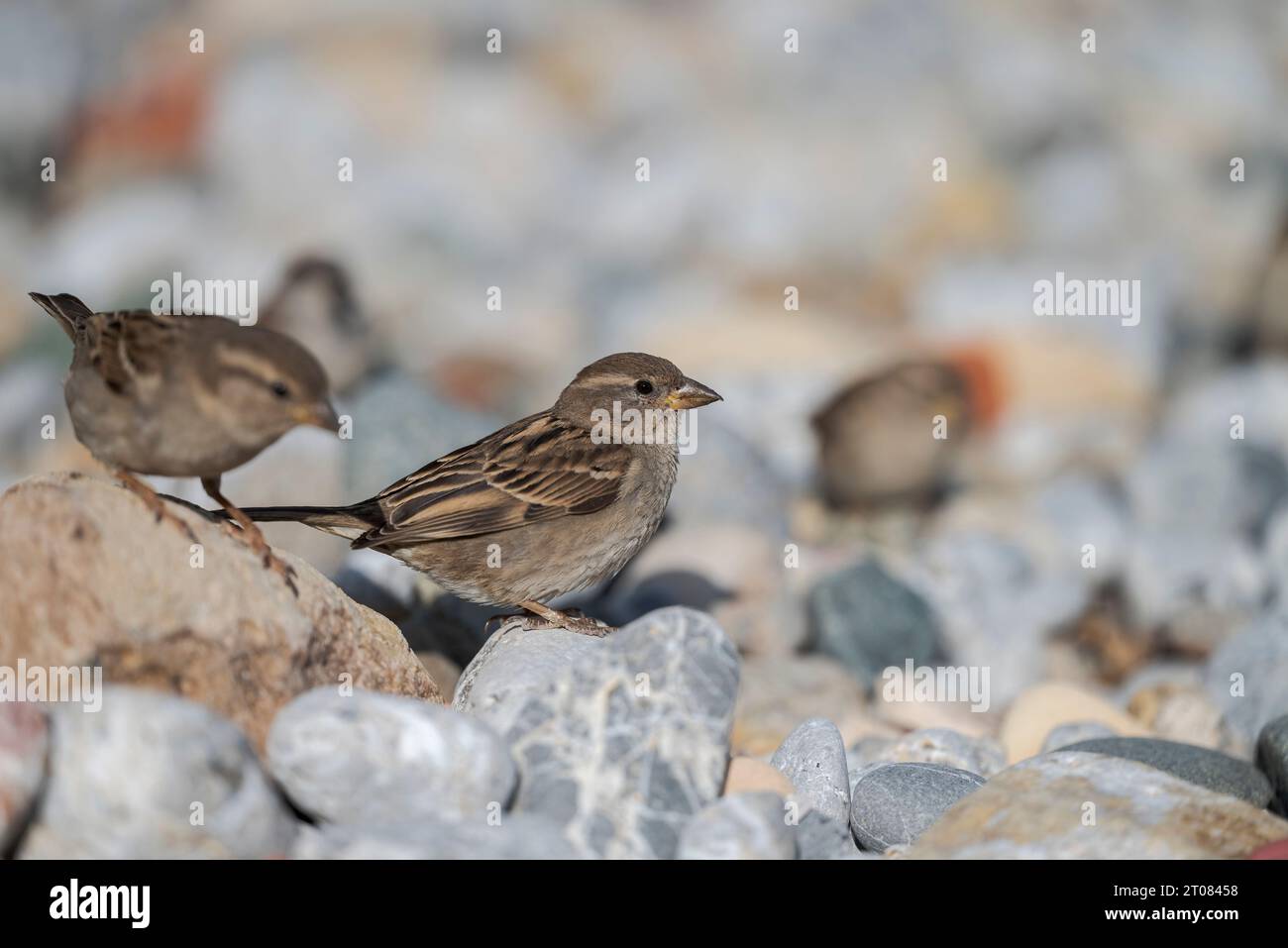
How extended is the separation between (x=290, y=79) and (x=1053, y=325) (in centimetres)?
775

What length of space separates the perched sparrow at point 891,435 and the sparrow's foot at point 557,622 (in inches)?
191

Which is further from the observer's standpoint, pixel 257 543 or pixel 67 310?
pixel 67 310

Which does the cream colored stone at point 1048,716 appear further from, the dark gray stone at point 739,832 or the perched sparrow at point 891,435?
the perched sparrow at point 891,435

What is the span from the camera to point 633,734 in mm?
4543

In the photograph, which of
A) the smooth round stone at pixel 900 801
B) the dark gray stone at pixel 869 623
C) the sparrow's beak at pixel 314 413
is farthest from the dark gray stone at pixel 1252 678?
the sparrow's beak at pixel 314 413

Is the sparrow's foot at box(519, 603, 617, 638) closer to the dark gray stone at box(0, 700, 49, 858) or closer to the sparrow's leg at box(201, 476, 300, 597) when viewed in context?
the sparrow's leg at box(201, 476, 300, 597)

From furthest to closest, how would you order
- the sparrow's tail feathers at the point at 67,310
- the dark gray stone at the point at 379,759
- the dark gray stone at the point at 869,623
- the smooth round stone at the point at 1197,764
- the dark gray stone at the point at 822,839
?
1. the dark gray stone at the point at 869,623
2. the smooth round stone at the point at 1197,764
3. the sparrow's tail feathers at the point at 67,310
4. the dark gray stone at the point at 822,839
5. the dark gray stone at the point at 379,759

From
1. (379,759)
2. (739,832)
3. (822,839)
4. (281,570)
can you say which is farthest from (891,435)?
(379,759)

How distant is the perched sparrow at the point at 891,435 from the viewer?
10.5 metres

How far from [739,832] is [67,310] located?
270cm

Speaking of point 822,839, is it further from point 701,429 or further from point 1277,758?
point 701,429

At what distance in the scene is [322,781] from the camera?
416 centimetres

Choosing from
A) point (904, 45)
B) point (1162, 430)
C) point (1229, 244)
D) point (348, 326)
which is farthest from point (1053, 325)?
point (348, 326)
